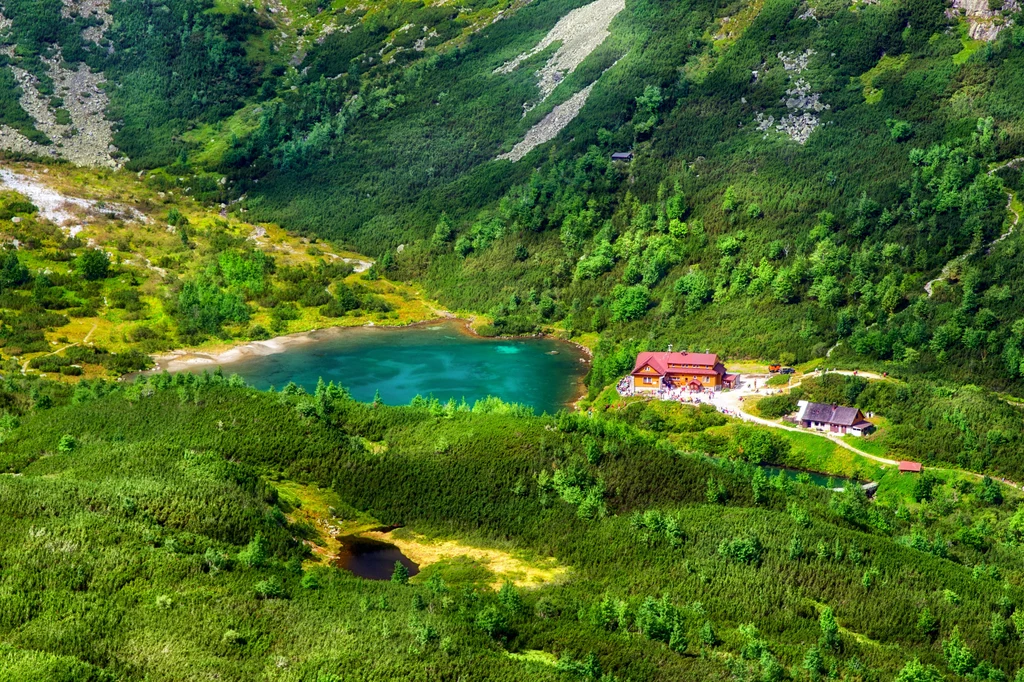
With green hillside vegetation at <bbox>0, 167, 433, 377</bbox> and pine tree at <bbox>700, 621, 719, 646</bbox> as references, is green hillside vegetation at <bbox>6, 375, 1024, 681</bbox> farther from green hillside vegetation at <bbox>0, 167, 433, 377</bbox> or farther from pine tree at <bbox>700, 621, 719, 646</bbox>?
green hillside vegetation at <bbox>0, 167, 433, 377</bbox>

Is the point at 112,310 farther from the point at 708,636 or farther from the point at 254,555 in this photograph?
the point at 708,636

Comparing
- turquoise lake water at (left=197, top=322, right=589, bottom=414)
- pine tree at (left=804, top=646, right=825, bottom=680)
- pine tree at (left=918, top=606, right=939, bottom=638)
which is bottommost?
turquoise lake water at (left=197, top=322, right=589, bottom=414)

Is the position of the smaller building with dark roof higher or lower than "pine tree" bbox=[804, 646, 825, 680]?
lower

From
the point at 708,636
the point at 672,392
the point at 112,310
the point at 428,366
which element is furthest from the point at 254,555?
the point at 112,310

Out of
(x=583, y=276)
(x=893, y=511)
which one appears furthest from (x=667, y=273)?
(x=893, y=511)

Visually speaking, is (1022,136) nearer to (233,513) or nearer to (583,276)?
(583,276)

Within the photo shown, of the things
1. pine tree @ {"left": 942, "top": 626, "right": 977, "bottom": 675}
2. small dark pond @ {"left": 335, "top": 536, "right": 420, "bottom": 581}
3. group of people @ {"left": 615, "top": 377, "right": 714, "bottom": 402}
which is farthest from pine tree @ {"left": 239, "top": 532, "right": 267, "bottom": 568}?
group of people @ {"left": 615, "top": 377, "right": 714, "bottom": 402}
